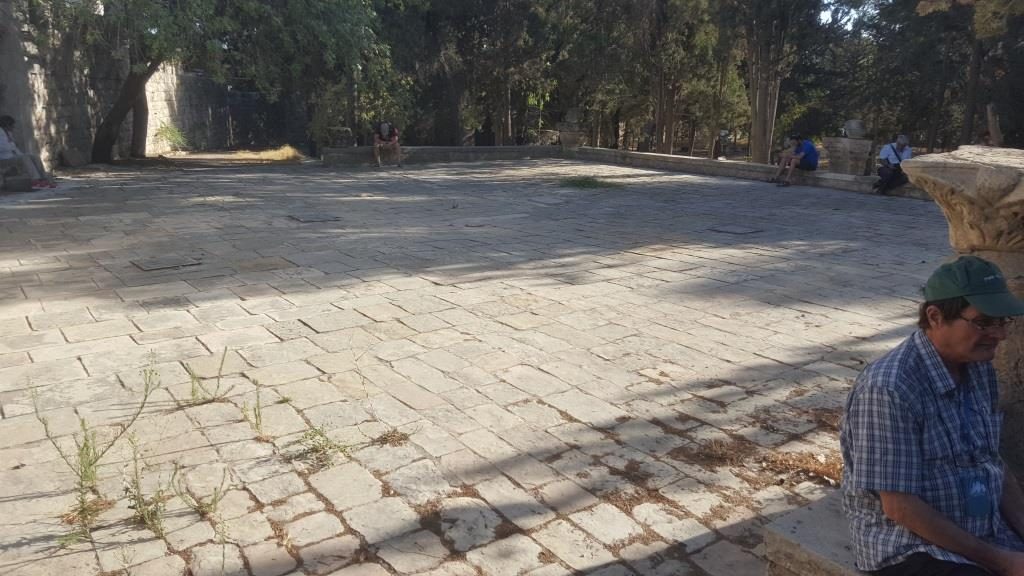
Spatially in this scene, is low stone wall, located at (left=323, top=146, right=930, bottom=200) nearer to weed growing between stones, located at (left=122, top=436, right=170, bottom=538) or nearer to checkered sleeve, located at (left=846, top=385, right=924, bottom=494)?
checkered sleeve, located at (left=846, top=385, right=924, bottom=494)

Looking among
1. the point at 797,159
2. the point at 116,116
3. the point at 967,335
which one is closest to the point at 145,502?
the point at 967,335

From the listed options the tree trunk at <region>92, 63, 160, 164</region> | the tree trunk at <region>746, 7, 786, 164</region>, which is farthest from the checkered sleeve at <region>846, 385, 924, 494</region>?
the tree trunk at <region>746, 7, 786, 164</region>

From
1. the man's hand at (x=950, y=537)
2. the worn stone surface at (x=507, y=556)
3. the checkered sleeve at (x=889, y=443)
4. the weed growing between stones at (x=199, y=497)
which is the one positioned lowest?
the worn stone surface at (x=507, y=556)

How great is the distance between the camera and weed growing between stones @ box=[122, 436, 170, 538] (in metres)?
2.93

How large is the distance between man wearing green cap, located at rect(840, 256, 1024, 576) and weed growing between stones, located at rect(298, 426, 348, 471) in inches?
88.0

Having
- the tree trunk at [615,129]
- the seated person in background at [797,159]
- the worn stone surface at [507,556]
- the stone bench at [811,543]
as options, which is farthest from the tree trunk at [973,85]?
the worn stone surface at [507,556]

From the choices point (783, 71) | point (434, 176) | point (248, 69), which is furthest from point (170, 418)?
point (783, 71)

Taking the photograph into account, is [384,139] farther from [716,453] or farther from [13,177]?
[716,453]

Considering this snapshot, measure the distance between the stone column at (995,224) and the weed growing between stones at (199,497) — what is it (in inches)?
111

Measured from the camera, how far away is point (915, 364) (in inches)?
78.5

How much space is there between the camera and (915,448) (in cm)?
192

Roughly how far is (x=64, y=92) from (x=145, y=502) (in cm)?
1516

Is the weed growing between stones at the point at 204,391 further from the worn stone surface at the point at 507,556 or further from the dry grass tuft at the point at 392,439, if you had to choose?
the worn stone surface at the point at 507,556

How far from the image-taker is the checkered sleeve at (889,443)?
1919 mm
